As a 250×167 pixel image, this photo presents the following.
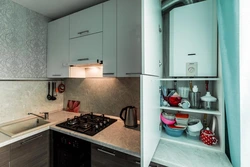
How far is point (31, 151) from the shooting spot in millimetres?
1180

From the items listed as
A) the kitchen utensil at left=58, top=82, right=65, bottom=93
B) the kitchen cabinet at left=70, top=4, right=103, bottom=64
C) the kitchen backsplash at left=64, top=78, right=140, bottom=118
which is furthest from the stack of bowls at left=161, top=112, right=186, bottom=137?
the kitchen utensil at left=58, top=82, right=65, bottom=93

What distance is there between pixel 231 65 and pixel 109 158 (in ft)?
3.71

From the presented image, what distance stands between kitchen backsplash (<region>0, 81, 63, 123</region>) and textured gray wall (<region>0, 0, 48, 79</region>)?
0.13 meters

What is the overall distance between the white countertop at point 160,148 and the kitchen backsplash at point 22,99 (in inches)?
15.7

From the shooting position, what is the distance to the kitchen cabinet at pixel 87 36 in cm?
130

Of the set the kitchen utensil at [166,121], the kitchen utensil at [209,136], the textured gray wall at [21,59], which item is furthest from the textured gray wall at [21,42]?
the kitchen utensil at [209,136]

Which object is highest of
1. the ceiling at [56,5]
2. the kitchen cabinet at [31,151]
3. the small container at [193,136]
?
the ceiling at [56,5]

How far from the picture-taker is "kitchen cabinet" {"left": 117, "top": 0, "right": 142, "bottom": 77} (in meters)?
1.12

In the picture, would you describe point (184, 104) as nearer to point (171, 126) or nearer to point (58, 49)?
point (171, 126)

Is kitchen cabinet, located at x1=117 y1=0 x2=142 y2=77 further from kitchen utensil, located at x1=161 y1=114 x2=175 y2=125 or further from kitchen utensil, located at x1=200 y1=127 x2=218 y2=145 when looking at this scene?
kitchen utensil, located at x1=200 y1=127 x2=218 y2=145

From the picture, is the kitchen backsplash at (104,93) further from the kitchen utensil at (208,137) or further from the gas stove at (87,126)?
the kitchen utensil at (208,137)

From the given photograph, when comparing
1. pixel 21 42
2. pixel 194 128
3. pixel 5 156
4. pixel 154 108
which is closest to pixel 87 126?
pixel 5 156

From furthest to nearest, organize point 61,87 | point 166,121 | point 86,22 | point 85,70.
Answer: point 61,87 → point 85,70 → point 86,22 → point 166,121
